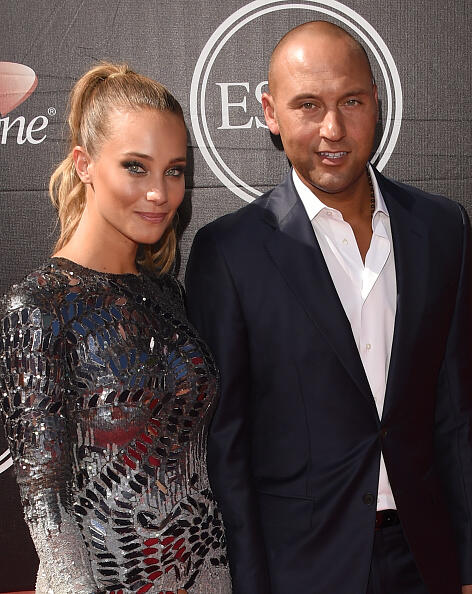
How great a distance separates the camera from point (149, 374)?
1.69 metres

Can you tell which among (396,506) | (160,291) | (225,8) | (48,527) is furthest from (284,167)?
(48,527)

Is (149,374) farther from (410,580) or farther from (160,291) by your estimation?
(410,580)

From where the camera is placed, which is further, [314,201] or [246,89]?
[246,89]

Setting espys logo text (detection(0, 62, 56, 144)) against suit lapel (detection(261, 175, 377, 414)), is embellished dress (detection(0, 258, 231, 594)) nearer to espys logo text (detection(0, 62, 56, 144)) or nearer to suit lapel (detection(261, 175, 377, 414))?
suit lapel (detection(261, 175, 377, 414))

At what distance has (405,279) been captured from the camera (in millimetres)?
1856

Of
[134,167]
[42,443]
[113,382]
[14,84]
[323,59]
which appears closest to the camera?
[42,443]

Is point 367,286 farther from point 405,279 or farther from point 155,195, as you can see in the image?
point 155,195

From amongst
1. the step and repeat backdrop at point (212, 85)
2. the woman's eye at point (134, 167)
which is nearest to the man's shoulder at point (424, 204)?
the step and repeat backdrop at point (212, 85)

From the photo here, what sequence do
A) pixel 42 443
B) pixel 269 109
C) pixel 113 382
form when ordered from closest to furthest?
pixel 42 443 → pixel 113 382 → pixel 269 109

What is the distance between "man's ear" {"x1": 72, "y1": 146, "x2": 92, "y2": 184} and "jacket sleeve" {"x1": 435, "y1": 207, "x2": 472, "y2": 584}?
3.09 feet

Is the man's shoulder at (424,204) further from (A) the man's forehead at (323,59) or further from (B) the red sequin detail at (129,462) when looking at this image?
(B) the red sequin detail at (129,462)

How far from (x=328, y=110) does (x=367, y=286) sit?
428 millimetres

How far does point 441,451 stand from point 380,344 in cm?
37

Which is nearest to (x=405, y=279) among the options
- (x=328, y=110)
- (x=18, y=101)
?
(x=328, y=110)
